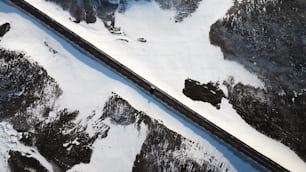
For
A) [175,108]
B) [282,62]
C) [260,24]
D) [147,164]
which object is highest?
[260,24]

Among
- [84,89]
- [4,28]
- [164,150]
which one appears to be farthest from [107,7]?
[164,150]

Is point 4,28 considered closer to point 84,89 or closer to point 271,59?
point 84,89

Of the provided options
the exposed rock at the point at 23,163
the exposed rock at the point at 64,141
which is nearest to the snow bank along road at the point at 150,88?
the exposed rock at the point at 64,141

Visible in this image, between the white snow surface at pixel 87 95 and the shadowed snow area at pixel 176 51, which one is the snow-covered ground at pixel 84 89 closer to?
the white snow surface at pixel 87 95

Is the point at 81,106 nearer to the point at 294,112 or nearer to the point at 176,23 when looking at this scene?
the point at 176,23

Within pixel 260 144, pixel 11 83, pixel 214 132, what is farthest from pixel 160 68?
pixel 11 83

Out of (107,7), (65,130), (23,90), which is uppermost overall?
(107,7)

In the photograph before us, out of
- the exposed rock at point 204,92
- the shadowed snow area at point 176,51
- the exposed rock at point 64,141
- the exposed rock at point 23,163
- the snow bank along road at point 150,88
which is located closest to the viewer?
the snow bank along road at point 150,88
